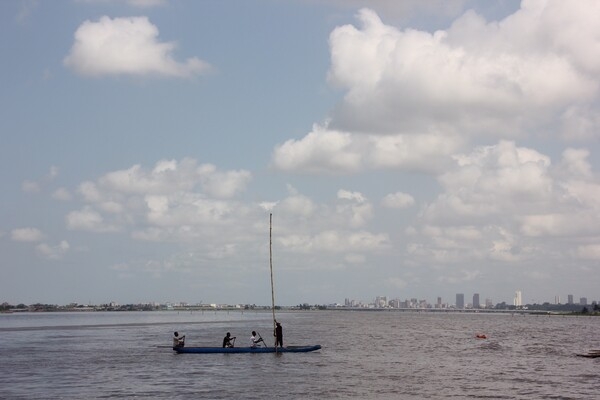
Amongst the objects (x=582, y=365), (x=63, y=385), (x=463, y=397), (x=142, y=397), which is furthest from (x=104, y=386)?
(x=582, y=365)

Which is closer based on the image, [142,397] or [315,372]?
[142,397]

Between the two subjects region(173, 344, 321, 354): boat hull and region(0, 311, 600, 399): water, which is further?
region(173, 344, 321, 354): boat hull

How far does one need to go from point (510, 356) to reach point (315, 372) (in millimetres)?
27358

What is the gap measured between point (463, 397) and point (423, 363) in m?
19.8

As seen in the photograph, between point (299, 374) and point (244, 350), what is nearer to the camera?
point (299, 374)

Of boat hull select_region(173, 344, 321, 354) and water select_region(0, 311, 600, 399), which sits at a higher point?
boat hull select_region(173, 344, 321, 354)

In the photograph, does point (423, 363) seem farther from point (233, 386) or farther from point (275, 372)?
point (233, 386)

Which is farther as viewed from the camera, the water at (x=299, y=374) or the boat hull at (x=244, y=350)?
the boat hull at (x=244, y=350)

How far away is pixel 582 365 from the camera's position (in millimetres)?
61844

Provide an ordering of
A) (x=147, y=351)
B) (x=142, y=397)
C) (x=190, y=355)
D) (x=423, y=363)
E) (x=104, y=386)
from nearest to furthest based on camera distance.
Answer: (x=142, y=397), (x=104, y=386), (x=423, y=363), (x=190, y=355), (x=147, y=351)

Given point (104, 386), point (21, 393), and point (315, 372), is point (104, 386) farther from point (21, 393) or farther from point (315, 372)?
point (315, 372)

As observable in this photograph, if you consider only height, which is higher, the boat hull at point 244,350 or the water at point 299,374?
the boat hull at point 244,350

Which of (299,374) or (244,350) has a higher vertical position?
(244,350)

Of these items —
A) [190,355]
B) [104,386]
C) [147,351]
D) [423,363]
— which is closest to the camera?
[104,386]
